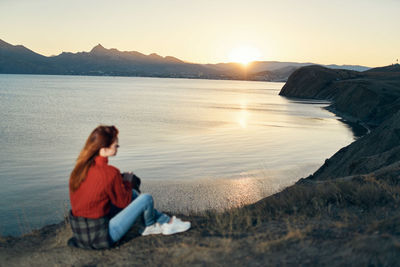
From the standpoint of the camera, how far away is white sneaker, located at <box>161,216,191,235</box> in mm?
6043

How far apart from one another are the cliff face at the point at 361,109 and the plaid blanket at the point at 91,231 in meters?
10.2

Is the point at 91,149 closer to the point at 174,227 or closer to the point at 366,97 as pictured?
the point at 174,227

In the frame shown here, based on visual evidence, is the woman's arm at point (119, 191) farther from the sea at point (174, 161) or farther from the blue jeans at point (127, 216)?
the sea at point (174, 161)

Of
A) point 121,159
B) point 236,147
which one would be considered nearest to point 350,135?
point 236,147

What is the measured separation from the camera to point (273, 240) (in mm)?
5480

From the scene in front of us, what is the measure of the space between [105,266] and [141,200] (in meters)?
1.05

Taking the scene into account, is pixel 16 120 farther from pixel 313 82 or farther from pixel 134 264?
pixel 313 82

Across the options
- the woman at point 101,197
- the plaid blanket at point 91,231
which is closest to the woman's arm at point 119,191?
the woman at point 101,197

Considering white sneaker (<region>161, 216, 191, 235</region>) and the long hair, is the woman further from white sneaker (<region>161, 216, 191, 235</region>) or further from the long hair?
white sneaker (<region>161, 216, 191, 235</region>)

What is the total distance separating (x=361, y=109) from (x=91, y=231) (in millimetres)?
47407

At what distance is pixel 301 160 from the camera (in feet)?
71.3

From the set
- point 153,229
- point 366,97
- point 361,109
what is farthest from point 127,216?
point 366,97

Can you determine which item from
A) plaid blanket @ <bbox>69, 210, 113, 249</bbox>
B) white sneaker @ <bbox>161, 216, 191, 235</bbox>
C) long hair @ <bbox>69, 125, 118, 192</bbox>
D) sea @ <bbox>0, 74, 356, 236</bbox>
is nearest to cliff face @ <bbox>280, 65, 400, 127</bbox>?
sea @ <bbox>0, 74, 356, 236</bbox>

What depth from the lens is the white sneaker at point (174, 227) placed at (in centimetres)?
604
